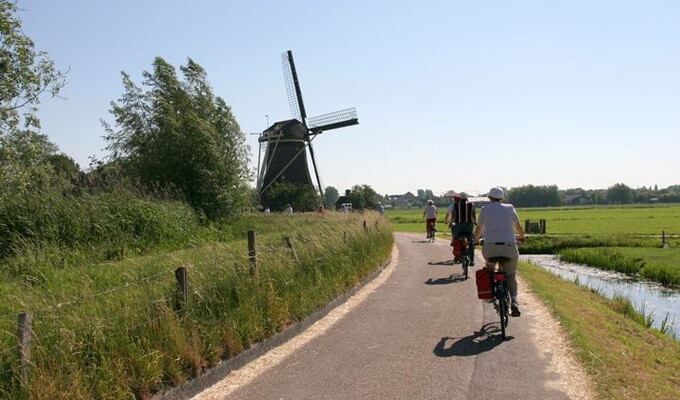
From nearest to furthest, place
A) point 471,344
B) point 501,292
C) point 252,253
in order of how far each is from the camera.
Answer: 1. point 471,344
2. point 501,292
3. point 252,253

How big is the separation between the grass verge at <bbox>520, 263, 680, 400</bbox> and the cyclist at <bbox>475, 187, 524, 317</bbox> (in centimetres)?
111

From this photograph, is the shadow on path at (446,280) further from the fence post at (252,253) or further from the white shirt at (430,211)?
the white shirt at (430,211)

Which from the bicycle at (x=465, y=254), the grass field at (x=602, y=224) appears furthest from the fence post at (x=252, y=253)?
the grass field at (x=602, y=224)

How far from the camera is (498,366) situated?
6.82 metres

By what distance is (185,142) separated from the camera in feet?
78.6

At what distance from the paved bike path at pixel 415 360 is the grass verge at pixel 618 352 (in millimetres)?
456

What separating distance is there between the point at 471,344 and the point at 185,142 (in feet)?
59.9

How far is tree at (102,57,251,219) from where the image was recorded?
24.0m

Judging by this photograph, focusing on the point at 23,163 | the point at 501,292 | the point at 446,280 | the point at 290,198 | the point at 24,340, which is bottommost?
the point at 446,280

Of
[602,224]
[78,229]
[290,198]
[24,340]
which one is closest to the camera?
[24,340]

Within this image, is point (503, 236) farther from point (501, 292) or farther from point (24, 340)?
point (24, 340)

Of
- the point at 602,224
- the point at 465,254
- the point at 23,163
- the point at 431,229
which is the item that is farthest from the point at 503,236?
the point at 602,224

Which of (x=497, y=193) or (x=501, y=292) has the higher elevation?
(x=497, y=193)

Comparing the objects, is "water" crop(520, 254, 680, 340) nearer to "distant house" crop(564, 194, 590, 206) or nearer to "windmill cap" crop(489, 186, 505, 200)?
"windmill cap" crop(489, 186, 505, 200)
